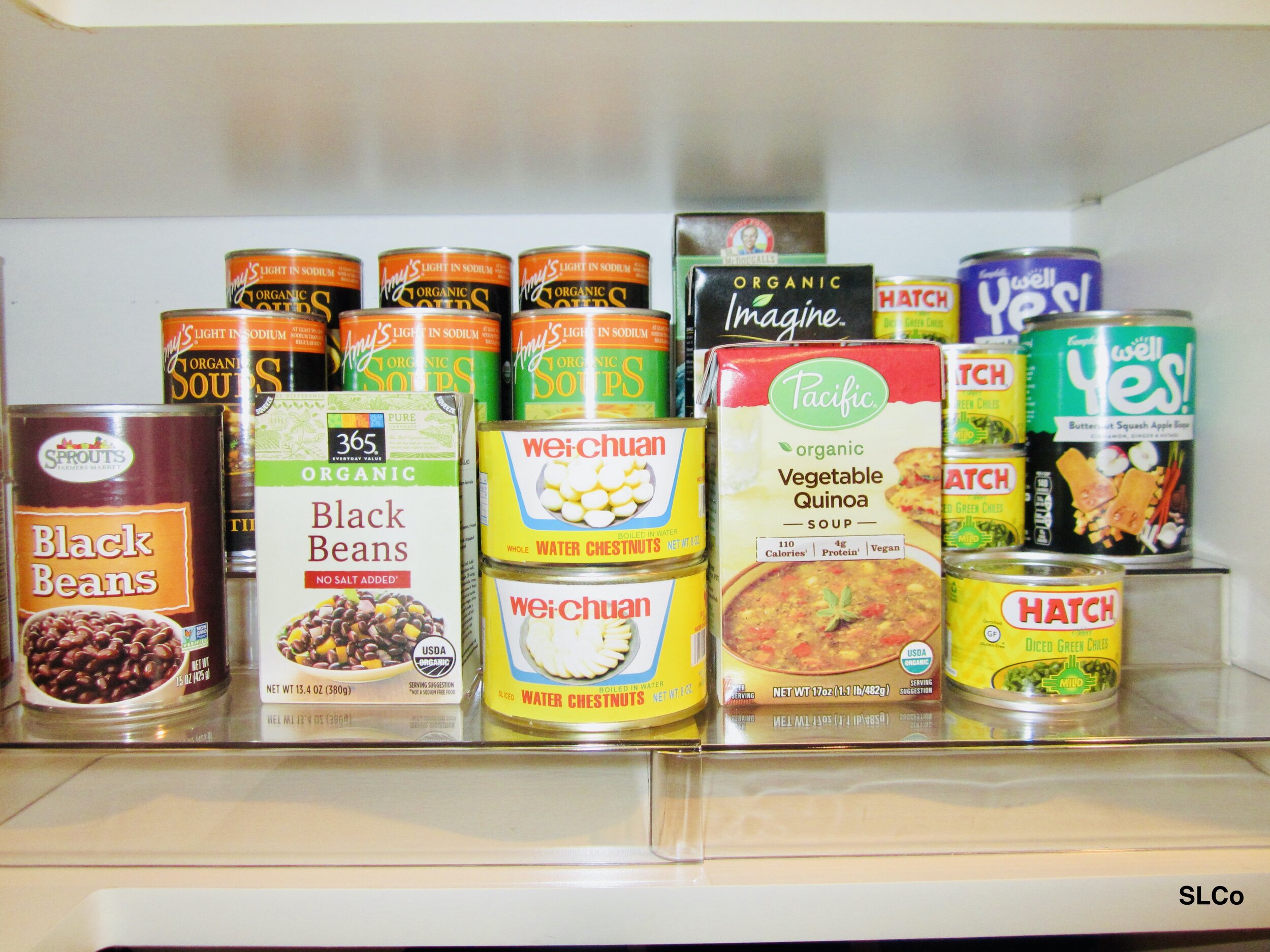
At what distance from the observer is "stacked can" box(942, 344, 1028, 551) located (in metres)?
0.97

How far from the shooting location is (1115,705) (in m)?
0.85

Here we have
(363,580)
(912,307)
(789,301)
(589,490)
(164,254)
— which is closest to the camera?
(589,490)

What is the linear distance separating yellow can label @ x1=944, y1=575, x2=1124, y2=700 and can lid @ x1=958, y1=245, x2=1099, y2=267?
47 centimetres

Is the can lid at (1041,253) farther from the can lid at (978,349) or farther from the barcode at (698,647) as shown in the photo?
the barcode at (698,647)

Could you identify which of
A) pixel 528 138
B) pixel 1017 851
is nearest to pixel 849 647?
pixel 1017 851

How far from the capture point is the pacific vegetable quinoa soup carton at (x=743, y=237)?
1.13 meters

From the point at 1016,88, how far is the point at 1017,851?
0.70 meters

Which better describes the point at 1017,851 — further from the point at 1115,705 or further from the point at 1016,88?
the point at 1016,88

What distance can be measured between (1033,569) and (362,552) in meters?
0.66

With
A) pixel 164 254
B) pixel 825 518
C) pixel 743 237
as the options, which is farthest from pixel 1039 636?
pixel 164 254

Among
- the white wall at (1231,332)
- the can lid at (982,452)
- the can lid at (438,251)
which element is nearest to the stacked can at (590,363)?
the can lid at (438,251)

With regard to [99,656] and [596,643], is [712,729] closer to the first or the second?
[596,643]

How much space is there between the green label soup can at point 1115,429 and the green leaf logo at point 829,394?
11.2 inches

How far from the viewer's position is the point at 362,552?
0.85 meters
